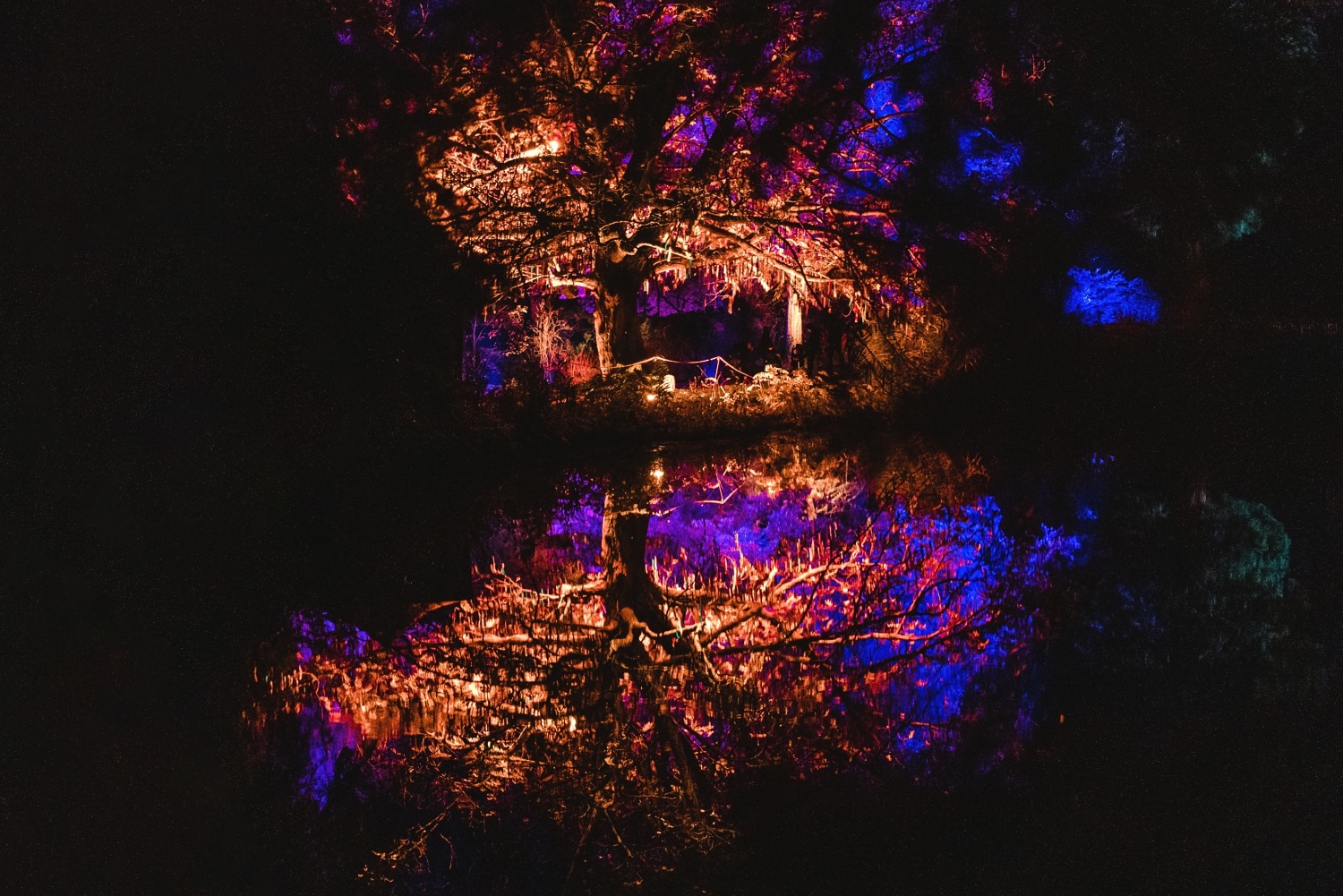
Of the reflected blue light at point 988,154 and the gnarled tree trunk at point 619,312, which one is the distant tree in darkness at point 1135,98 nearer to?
the reflected blue light at point 988,154

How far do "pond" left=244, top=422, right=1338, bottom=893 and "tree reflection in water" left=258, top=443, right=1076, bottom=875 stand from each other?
0.04ft

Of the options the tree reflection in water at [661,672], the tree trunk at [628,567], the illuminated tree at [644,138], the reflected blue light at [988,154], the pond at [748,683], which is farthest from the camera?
the reflected blue light at [988,154]

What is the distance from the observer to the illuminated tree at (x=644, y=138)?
10.5m

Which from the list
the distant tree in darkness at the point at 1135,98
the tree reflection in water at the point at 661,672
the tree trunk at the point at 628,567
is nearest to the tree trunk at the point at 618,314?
the distant tree in darkness at the point at 1135,98

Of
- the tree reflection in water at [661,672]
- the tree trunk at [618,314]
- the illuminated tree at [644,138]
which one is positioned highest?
the illuminated tree at [644,138]

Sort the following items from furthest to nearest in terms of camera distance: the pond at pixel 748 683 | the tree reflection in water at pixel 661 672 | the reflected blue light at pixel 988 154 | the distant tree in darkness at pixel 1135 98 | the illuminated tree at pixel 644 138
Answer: the reflected blue light at pixel 988 154 < the distant tree in darkness at pixel 1135 98 < the illuminated tree at pixel 644 138 < the tree reflection in water at pixel 661 672 < the pond at pixel 748 683

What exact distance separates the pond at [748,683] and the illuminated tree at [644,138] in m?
5.47

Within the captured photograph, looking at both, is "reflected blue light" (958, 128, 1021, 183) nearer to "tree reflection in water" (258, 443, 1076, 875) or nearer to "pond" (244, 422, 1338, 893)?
"pond" (244, 422, 1338, 893)

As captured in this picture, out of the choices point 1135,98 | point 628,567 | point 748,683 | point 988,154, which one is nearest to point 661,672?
point 748,683

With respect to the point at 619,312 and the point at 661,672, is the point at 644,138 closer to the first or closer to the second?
the point at 619,312

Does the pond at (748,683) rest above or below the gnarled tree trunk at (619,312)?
below

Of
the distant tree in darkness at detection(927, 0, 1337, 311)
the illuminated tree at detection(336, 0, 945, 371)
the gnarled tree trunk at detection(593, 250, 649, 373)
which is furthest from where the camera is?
the distant tree in darkness at detection(927, 0, 1337, 311)

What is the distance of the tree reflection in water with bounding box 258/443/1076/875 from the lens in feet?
9.03

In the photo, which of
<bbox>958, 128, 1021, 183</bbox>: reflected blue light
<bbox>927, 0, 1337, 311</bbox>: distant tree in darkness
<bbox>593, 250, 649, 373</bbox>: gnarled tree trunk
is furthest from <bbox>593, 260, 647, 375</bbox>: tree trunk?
<bbox>958, 128, 1021, 183</bbox>: reflected blue light
